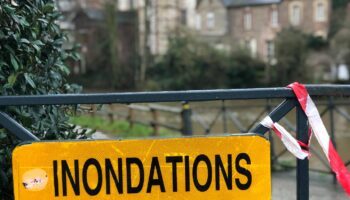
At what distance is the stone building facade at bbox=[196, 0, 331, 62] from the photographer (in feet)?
159

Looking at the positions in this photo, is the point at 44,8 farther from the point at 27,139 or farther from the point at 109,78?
the point at 109,78

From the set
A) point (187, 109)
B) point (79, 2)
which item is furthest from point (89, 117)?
point (79, 2)

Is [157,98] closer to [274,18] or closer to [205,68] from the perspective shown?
[205,68]

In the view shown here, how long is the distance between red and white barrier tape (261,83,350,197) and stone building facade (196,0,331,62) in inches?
1726

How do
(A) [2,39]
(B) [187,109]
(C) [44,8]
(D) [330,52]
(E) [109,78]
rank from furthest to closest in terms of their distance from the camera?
(E) [109,78]
(D) [330,52]
(B) [187,109]
(C) [44,8]
(A) [2,39]

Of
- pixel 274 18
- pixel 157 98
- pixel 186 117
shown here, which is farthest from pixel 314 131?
pixel 274 18

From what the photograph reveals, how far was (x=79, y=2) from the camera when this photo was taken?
Answer: 188ft

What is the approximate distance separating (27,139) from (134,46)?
160 ft

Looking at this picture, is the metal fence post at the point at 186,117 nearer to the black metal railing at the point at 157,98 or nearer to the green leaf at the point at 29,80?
the green leaf at the point at 29,80

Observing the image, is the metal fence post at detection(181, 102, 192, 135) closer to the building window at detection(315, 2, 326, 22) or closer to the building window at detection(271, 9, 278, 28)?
the building window at detection(315, 2, 326, 22)

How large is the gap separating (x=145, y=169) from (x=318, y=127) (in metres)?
0.88

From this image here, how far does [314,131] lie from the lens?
2598mm

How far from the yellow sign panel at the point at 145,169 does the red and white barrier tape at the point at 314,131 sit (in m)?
0.15

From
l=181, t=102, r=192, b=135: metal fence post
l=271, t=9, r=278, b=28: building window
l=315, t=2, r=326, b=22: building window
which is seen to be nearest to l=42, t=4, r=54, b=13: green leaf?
l=181, t=102, r=192, b=135: metal fence post
